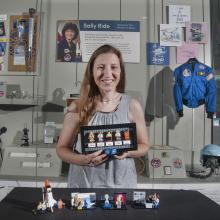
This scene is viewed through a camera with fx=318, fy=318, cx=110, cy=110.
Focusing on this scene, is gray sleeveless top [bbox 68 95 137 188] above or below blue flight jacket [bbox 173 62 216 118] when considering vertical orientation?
below

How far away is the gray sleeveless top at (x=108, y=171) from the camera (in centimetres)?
149

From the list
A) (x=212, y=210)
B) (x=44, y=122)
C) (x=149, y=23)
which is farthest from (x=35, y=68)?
(x=212, y=210)

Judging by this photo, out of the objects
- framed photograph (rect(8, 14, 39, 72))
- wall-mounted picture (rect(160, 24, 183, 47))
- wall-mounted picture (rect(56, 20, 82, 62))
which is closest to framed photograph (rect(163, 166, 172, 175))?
wall-mounted picture (rect(160, 24, 183, 47))

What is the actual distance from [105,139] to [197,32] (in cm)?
189

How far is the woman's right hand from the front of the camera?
53.8 inches

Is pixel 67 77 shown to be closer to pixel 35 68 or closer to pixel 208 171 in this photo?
pixel 35 68

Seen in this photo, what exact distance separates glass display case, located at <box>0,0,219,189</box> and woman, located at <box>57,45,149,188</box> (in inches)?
47.7

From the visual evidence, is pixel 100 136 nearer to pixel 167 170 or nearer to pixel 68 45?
pixel 167 170

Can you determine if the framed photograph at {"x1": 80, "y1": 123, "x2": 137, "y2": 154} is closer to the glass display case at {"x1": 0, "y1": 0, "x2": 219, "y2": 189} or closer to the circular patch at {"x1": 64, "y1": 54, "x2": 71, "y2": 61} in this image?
the glass display case at {"x1": 0, "y1": 0, "x2": 219, "y2": 189}

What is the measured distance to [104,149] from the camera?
139 cm

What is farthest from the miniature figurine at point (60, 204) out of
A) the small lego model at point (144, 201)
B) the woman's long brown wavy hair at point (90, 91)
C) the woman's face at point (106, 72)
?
the woman's face at point (106, 72)

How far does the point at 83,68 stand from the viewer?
2.86 m

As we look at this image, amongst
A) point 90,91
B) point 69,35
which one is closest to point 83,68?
point 69,35

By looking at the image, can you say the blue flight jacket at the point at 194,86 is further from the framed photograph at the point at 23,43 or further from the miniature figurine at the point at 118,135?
the miniature figurine at the point at 118,135
